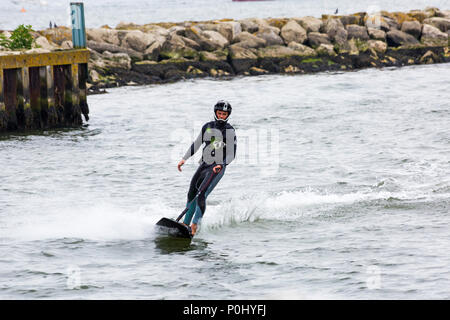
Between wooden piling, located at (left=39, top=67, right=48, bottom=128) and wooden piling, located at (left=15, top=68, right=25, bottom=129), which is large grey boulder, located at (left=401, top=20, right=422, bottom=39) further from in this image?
wooden piling, located at (left=15, top=68, right=25, bottom=129)

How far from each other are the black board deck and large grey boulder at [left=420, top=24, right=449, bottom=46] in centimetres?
4004

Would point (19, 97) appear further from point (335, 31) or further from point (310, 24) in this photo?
point (310, 24)

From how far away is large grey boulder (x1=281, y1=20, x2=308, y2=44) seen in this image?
46344mm

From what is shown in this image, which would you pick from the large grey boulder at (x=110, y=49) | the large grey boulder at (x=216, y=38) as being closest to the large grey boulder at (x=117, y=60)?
the large grey boulder at (x=110, y=49)

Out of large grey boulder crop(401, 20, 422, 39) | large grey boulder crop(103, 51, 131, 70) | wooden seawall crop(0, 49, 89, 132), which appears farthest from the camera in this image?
large grey boulder crop(401, 20, 422, 39)

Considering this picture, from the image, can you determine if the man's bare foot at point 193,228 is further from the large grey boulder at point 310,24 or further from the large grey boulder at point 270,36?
the large grey boulder at point 310,24

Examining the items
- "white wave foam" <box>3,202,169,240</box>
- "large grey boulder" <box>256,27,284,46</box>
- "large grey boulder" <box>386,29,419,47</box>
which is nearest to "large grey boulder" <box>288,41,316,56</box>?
"large grey boulder" <box>256,27,284,46</box>

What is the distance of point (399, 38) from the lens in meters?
48.1

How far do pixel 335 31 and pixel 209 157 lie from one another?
36.9m

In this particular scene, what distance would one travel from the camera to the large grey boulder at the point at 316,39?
46.5 metres

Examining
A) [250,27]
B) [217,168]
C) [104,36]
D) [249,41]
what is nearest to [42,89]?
[217,168]

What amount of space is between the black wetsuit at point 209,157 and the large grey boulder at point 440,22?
42.5 m

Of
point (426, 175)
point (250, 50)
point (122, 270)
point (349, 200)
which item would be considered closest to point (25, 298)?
point (122, 270)
